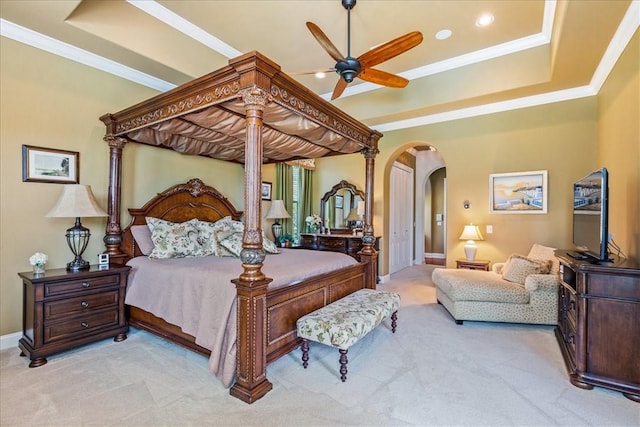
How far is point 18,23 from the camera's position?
9.09ft

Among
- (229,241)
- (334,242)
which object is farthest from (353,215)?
(229,241)

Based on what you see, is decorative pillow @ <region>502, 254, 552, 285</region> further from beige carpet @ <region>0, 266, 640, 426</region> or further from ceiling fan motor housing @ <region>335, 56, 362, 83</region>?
ceiling fan motor housing @ <region>335, 56, 362, 83</region>

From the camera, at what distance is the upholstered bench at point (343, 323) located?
2342 millimetres

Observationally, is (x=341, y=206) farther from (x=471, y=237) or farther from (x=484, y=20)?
(x=484, y=20)

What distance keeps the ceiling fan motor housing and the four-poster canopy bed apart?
0.32 meters

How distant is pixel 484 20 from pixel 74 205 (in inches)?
184

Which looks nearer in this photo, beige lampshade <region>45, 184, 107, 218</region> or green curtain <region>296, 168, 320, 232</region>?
beige lampshade <region>45, 184, 107, 218</region>

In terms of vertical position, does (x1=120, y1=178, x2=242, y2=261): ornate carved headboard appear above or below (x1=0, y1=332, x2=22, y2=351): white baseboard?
above

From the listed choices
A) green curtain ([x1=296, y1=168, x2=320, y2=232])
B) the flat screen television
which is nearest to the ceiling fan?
the flat screen television

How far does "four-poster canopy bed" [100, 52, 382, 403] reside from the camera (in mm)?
2166

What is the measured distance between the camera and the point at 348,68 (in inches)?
109

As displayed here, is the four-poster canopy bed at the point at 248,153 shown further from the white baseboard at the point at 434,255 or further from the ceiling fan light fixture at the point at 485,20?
the white baseboard at the point at 434,255

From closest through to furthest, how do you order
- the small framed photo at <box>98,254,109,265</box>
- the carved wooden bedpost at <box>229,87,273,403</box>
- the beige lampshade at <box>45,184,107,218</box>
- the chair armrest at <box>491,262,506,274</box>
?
the carved wooden bedpost at <box>229,87,273,403</box> < the beige lampshade at <box>45,184,107,218</box> < the small framed photo at <box>98,254,109,265</box> < the chair armrest at <box>491,262,506,274</box>

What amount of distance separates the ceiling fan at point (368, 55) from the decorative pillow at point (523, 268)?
8.41 ft
